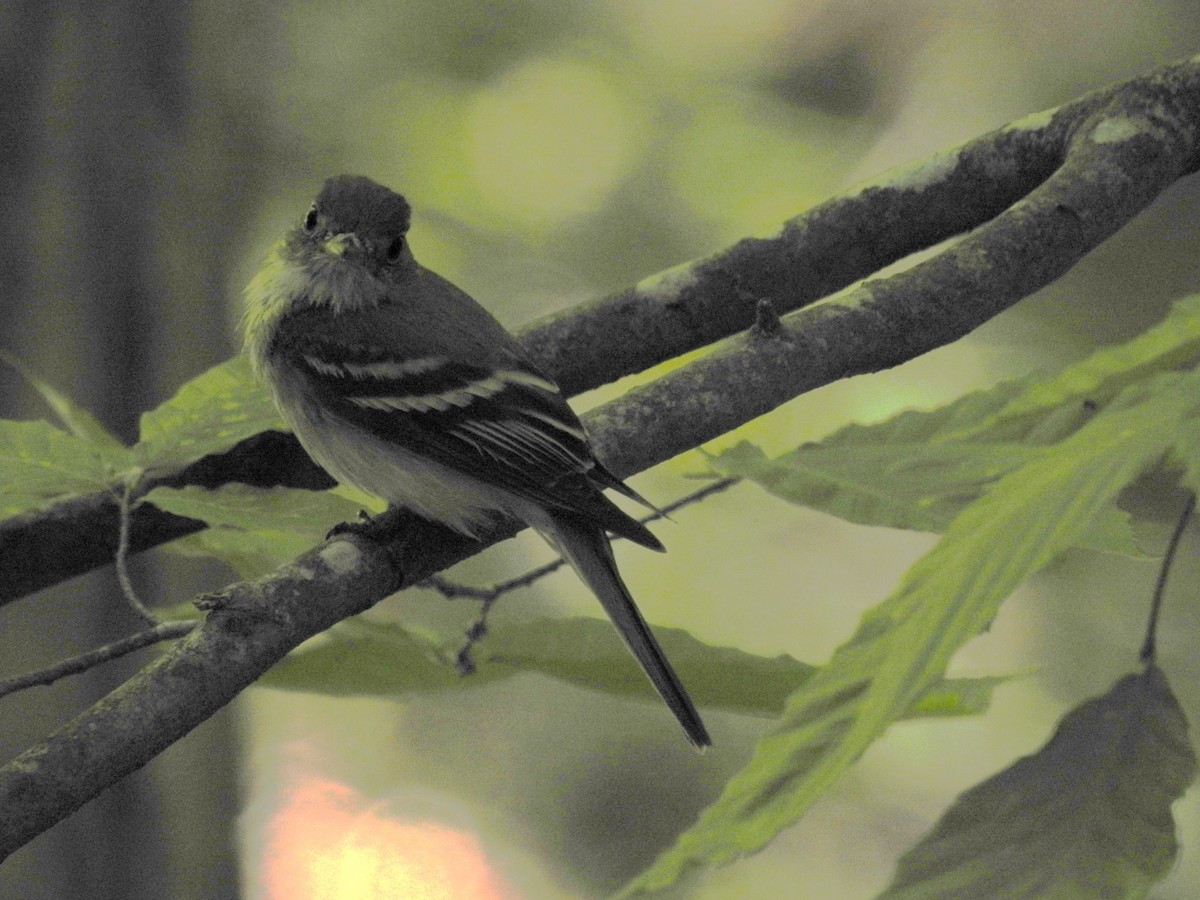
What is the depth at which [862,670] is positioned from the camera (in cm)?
67

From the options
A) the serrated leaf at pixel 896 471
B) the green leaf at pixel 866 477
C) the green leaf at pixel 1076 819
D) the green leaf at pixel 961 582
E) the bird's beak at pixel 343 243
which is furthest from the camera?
the bird's beak at pixel 343 243

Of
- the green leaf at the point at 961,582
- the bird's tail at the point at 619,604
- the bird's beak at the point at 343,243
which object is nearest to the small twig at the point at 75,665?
the bird's tail at the point at 619,604

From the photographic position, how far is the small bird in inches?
75.2

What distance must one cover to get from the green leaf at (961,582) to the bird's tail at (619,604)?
2.43ft

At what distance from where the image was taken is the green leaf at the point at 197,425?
136 cm

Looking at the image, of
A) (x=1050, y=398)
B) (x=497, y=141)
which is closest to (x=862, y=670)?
(x=1050, y=398)

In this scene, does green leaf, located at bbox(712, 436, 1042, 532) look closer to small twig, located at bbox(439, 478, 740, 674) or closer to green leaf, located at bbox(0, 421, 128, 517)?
small twig, located at bbox(439, 478, 740, 674)

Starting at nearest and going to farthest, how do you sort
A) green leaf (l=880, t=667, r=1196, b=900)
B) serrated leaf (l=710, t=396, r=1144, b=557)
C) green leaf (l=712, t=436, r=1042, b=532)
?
green leaf (l=880, t=667, r=1196, b=900)
serrated leaf (l=710, t=396, r=1144, b=557)
green leaf (l=712, t=436, r=1042, b=532)

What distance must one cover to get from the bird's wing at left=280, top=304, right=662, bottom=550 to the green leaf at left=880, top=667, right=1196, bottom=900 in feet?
3.26

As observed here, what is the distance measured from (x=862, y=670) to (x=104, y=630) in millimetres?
2802

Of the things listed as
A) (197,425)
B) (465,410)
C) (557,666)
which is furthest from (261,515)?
(465,410)

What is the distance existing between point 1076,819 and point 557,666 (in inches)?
25.7

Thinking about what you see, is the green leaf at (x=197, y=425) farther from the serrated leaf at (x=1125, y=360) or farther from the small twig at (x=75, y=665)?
the serrated leaf at (x=1125, y=360)

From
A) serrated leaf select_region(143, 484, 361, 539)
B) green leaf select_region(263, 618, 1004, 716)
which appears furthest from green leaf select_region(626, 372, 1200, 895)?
serrated leaf select_region(143, 484, 361, 539)
